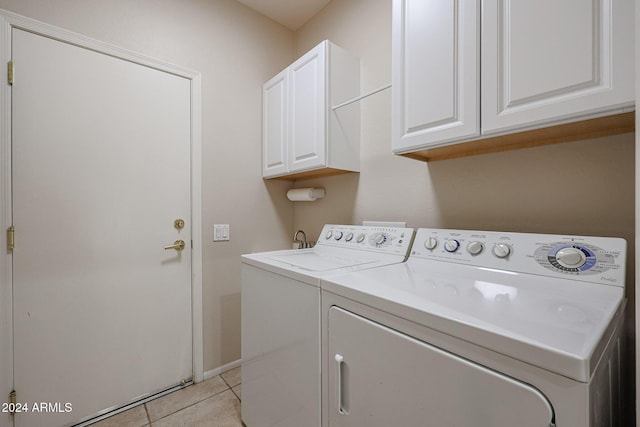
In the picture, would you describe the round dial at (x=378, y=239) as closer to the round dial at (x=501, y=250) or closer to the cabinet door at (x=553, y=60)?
the round dial at (x=501, y=250)

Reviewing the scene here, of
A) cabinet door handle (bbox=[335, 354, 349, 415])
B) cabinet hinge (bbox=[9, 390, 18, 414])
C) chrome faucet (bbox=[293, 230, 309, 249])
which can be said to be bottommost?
cabinet hinge (bbox=[9, 390, 18, 414])

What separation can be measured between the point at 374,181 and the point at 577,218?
101 centimetres

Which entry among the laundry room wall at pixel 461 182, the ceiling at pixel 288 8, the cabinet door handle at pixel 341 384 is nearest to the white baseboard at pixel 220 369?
the laundry room wall at pixel 461 182

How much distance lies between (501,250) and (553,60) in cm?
65

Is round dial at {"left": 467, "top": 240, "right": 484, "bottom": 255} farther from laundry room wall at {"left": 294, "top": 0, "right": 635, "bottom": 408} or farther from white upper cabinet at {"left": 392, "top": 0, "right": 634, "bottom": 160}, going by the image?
white upper cabinet at {"left": 392, "top": 0, "right": 634, "bottom": 160}

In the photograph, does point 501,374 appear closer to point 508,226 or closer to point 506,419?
point 506,419

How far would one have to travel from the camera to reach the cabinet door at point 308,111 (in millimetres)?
1720

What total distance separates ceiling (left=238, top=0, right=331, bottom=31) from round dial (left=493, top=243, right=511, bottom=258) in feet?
7.05

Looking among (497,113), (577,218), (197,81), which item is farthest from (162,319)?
(577,218)

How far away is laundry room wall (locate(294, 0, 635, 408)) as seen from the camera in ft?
3.29

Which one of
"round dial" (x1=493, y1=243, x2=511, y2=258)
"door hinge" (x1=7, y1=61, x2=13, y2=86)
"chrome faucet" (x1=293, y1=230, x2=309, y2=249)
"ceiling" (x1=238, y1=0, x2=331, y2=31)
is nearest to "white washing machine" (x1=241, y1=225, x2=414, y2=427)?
"round dial" (x1=493, y1=243, x2=511, y2=258)

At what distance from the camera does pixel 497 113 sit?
3.18 ft

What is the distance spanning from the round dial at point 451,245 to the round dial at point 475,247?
0.17 ft

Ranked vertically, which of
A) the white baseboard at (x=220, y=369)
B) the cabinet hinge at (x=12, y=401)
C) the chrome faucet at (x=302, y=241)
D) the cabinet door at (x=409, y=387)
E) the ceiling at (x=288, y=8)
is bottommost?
the white baseboard at (x=220, y=369)
